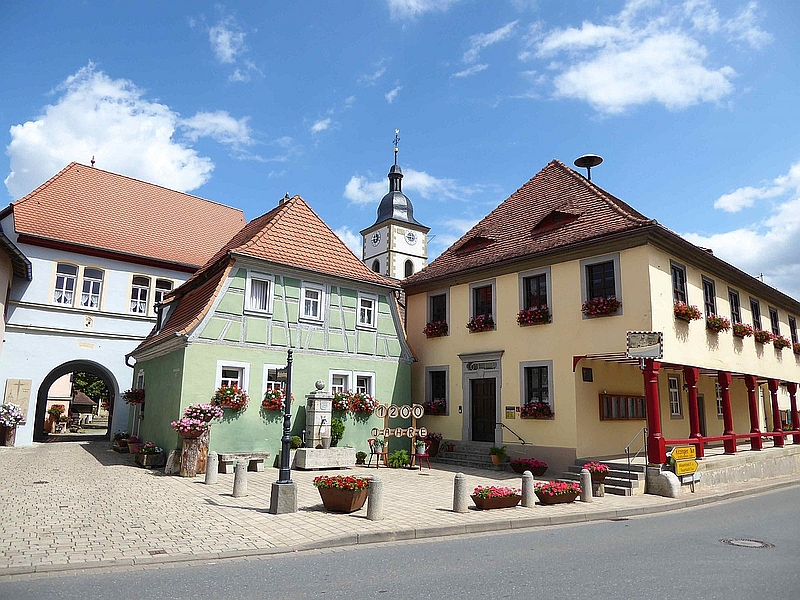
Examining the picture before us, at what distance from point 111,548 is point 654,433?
1242 centimetres

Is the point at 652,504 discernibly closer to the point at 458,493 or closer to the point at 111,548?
the point at 458,493

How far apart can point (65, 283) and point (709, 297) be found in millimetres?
24425

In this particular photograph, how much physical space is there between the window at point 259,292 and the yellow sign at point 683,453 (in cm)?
1194

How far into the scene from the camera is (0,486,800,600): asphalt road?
19.9 ft

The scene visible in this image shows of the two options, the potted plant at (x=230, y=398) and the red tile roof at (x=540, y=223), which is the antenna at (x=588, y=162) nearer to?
the red tile roof at (x=540, y=223)

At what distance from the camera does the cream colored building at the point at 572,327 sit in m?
16.3

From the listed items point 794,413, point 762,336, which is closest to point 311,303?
point 762,336

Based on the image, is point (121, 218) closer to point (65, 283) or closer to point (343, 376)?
point (65, 283)

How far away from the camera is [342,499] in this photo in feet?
34.1

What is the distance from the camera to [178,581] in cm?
642

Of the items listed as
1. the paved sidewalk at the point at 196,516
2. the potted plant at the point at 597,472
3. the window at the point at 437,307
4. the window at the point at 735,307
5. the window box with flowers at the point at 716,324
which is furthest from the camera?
the window at the point at 437,307

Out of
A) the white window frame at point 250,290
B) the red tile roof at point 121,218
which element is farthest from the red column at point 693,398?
the red tile roof at point 121,218

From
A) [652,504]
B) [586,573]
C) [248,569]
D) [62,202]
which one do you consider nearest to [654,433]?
[652,504]

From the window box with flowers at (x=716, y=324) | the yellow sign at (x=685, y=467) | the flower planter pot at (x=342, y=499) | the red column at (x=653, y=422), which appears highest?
the window box with flowers at (x=716, y=324)
